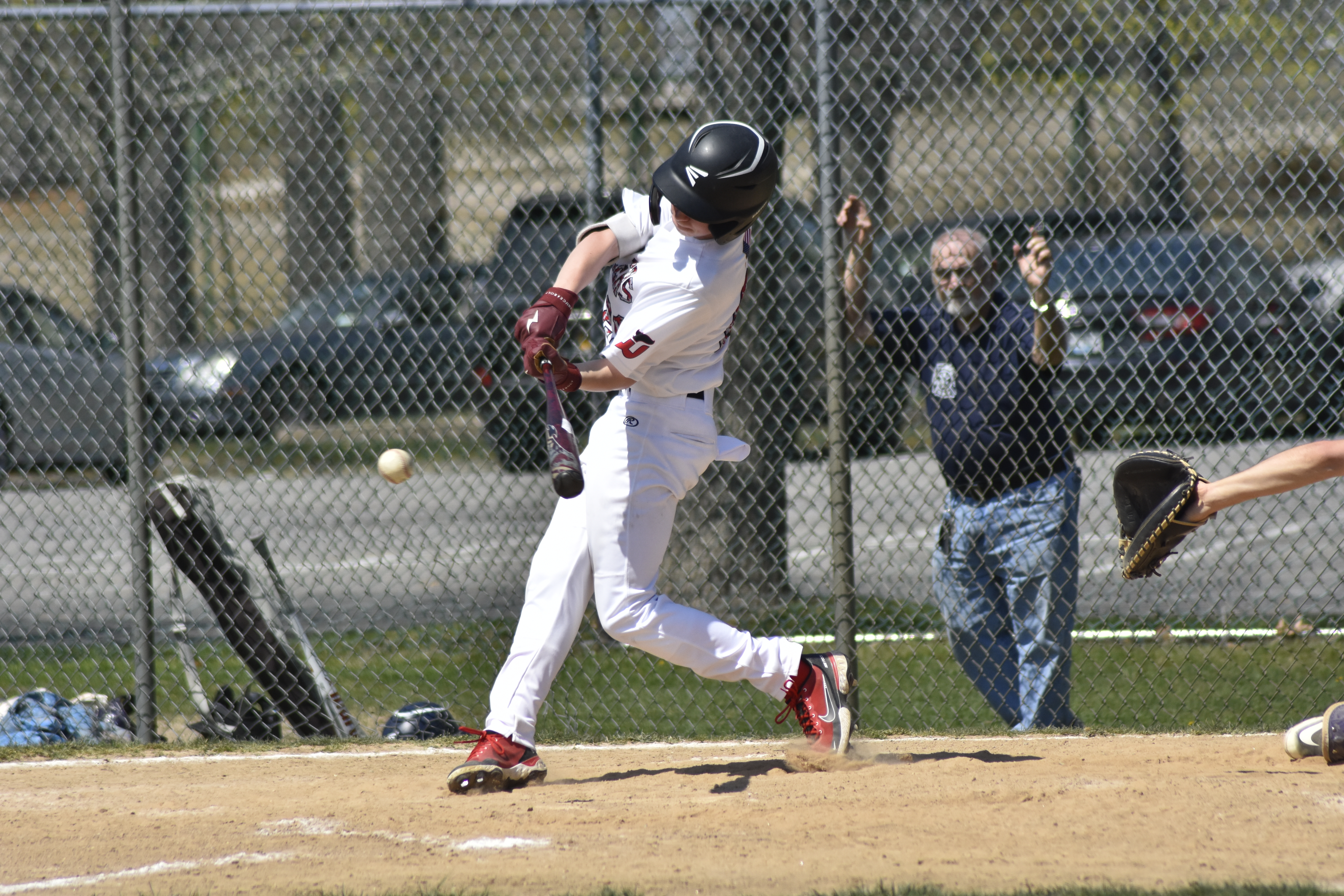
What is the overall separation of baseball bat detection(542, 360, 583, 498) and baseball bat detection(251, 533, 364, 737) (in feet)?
5.47

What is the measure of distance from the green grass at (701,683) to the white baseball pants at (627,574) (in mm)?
967

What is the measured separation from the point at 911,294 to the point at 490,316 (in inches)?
122

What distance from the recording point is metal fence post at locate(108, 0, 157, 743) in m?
4.25

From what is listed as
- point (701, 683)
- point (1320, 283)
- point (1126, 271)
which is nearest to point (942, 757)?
point (701, 683)

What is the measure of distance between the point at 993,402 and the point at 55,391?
15.9 ft

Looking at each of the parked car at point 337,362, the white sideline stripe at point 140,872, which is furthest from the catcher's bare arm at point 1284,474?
the parked car at point 337,362

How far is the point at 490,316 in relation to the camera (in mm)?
6020

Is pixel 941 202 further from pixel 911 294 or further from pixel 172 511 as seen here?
pixel 172 511

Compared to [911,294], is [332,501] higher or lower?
lower

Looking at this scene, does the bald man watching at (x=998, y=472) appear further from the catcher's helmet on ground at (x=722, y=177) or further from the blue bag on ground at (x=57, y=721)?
the blue bag on ground at (x=57, y=721)

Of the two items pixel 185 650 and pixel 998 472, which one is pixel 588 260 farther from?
pixel 185 650

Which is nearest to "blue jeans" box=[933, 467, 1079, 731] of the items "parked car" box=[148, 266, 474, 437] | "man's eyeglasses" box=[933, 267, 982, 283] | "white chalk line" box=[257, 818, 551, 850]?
"man's eyeglasses" box=[933, 267, 982, 283]

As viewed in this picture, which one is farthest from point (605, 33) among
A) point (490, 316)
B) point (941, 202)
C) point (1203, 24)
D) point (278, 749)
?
point (941, 202)

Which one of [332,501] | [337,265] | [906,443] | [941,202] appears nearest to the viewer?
[337,265]
